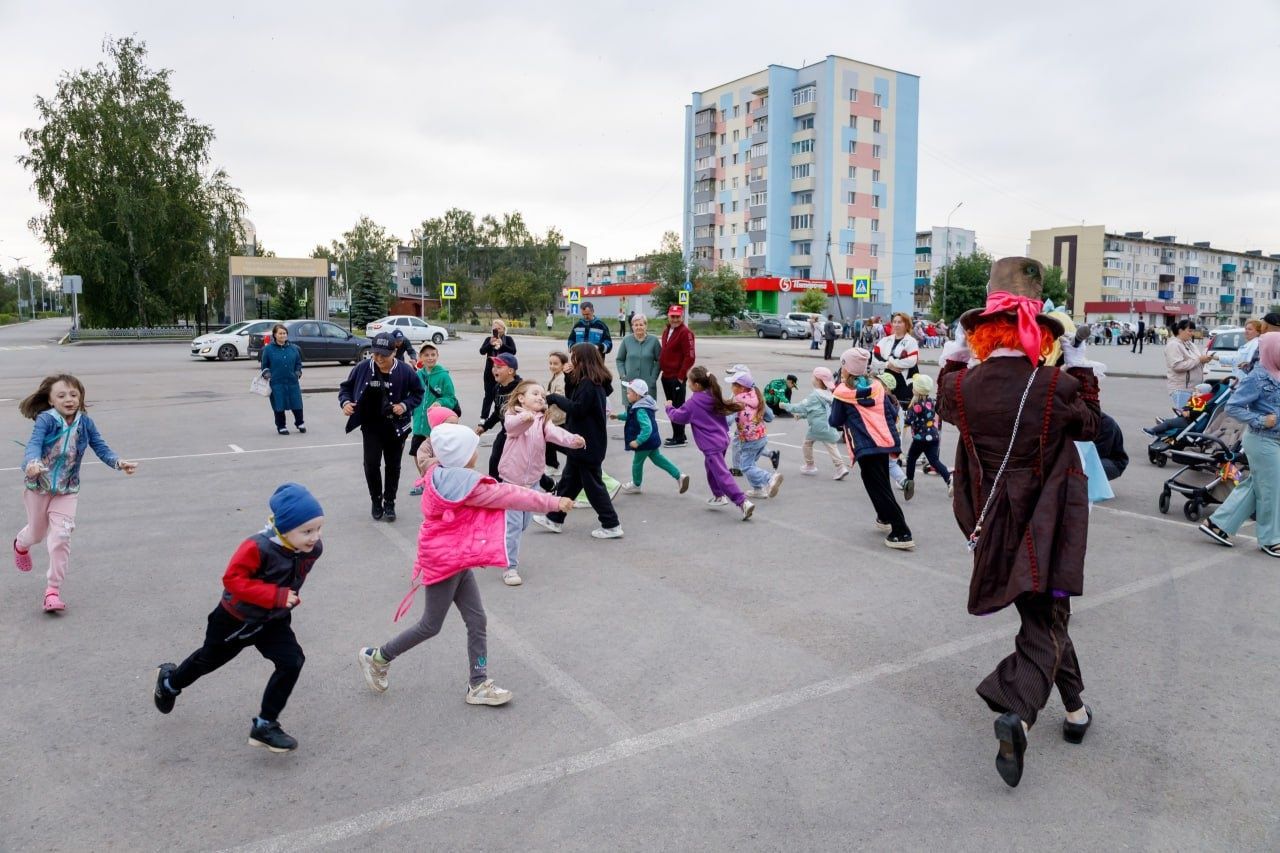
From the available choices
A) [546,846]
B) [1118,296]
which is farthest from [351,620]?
[1118,296]

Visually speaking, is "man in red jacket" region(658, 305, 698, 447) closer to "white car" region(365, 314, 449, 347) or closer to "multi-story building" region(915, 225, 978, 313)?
"white car" region(365, 314, 449, 347)

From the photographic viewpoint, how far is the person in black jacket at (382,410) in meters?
8.13

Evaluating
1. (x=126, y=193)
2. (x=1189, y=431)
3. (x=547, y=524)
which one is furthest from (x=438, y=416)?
(x=126, y=193)

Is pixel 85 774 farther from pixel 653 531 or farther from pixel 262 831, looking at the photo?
pixel 653 531

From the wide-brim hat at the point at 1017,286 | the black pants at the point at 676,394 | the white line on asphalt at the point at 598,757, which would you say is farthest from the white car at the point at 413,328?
the wide-brim hat at the point at 1017,286

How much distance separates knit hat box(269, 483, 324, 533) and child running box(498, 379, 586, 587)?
9.28 ft

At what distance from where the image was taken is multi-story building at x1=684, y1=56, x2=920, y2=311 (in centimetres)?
8125

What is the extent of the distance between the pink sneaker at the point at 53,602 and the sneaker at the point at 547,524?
364cm

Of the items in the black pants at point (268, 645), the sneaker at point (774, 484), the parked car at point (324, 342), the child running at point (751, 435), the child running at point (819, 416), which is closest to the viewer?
the black pants at point (268, 645)

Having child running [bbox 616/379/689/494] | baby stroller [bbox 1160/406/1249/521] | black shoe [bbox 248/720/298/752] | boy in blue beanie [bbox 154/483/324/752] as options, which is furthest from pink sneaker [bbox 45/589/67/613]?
baby stroller [bbox 1160/406/1249/521]

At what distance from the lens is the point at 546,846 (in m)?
3.15

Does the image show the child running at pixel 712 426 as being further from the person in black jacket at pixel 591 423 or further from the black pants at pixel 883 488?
the black pants at pixel 883 488

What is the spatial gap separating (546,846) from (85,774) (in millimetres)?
2022

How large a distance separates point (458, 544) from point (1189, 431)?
344 inches
